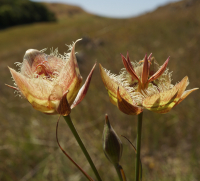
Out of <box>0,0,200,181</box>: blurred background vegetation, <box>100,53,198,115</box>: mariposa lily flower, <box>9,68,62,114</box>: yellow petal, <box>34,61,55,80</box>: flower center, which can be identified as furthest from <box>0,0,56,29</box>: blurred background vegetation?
<box>100,53,198,115</box>: mariposa lily flower

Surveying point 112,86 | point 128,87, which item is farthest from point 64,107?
point 128,87

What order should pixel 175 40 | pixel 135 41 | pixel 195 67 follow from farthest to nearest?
pixel 135 41, pixel 175 40, pixel 195 67

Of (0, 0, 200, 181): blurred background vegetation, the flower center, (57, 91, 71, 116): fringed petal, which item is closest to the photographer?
(57, 91, 71, 116): fringed petal

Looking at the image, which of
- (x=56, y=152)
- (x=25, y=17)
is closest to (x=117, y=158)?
(x=56, y=152)

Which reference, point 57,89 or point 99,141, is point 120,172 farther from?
point 99,141

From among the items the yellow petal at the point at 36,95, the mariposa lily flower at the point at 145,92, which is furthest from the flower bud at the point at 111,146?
the yellow petal at the point at 36,95

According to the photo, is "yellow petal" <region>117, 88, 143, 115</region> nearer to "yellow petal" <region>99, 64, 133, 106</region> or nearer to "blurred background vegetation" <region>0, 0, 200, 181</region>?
"yellow petal" <region>99, 64, 133, 106</region>

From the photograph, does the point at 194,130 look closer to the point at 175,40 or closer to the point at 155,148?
the point at 155,148
